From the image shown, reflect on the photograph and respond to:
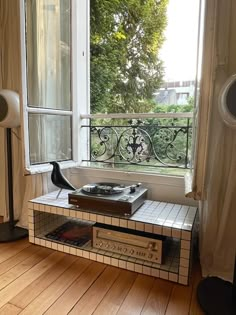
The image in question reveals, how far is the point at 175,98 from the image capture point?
2014 millimetres

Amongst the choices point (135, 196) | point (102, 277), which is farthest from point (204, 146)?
point (102, 277)

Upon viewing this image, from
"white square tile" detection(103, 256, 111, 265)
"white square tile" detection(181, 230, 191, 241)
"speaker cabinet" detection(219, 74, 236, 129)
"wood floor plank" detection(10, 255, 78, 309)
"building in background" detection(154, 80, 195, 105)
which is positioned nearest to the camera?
"speaker cabinet" detection(219, 74, 236, 129)

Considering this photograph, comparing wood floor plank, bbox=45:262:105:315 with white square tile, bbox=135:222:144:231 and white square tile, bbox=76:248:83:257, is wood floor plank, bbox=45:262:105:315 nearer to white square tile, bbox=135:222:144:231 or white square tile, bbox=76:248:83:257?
white square tile, bbox=76:248:83:257

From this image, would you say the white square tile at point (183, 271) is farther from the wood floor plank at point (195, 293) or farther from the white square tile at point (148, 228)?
the white square tile at point (148, 228)

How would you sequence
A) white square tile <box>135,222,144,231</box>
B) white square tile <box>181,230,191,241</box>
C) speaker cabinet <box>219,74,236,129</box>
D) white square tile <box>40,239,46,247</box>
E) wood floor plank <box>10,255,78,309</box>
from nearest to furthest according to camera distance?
speaker cabinet <box>219,74,236,129</box> → wood floor plank <box>10,255,78,309</box> → white square tile <box>181,230,191,241</box> → white square tile <box>135,222,144,231</box> → white square tile <box>40,239,46,247</box>

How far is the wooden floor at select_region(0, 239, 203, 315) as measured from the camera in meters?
1.23

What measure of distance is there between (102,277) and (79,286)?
16cm

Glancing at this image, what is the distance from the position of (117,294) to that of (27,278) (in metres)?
0.57

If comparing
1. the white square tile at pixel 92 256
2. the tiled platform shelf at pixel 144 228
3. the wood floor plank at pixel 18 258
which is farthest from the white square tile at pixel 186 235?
the wood floor plank at pixel 18 258

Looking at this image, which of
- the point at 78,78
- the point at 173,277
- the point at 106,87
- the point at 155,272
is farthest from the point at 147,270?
the point at 78,78

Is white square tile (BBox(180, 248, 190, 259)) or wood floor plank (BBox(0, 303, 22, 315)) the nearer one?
wood floor plank (BBox(0, 303, 22, 315))

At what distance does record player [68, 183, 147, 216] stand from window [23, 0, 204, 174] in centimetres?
43

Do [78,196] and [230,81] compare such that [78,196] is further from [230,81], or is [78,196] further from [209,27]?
[209,27]

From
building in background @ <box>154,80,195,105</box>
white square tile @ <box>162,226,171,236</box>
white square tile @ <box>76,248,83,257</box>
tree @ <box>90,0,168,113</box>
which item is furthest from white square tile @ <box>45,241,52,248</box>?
building in background @ <box>154,80,195,105</box>
